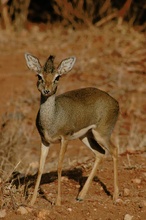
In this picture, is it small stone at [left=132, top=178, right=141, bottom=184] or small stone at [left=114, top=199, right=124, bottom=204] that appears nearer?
small stone at [left=114, top=199, right=124, bottom=204]

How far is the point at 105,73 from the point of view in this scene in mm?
14094

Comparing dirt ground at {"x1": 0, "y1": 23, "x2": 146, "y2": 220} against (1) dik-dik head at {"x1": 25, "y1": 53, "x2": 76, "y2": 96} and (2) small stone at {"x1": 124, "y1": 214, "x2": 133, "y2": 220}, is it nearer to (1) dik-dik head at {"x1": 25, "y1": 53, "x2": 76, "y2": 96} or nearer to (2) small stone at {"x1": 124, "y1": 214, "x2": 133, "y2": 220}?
(2) small stone at {"x1": 124, "y1": 214, "x2": 133, "y2": 220}

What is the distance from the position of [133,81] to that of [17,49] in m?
3.57

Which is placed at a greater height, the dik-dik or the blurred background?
the dik-dik

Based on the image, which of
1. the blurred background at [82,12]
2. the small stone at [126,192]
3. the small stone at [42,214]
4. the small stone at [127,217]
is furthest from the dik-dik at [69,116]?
the blurred background at [82,12]

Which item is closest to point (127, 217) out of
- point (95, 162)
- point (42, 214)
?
point (42, 214)

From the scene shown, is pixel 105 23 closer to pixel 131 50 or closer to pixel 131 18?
pixel 131 18

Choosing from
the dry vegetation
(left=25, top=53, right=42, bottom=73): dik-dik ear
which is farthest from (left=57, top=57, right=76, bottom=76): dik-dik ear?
the dry vegetation

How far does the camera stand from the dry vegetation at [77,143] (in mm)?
6301

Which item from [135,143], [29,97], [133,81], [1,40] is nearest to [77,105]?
[135,143]

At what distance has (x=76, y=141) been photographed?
11.0 metres

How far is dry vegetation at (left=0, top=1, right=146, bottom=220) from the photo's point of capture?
20.7 ft

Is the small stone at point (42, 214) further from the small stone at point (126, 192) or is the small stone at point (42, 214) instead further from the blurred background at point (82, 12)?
the blurred background at point (82, 12)

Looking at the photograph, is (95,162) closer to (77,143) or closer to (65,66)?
(65,66)
